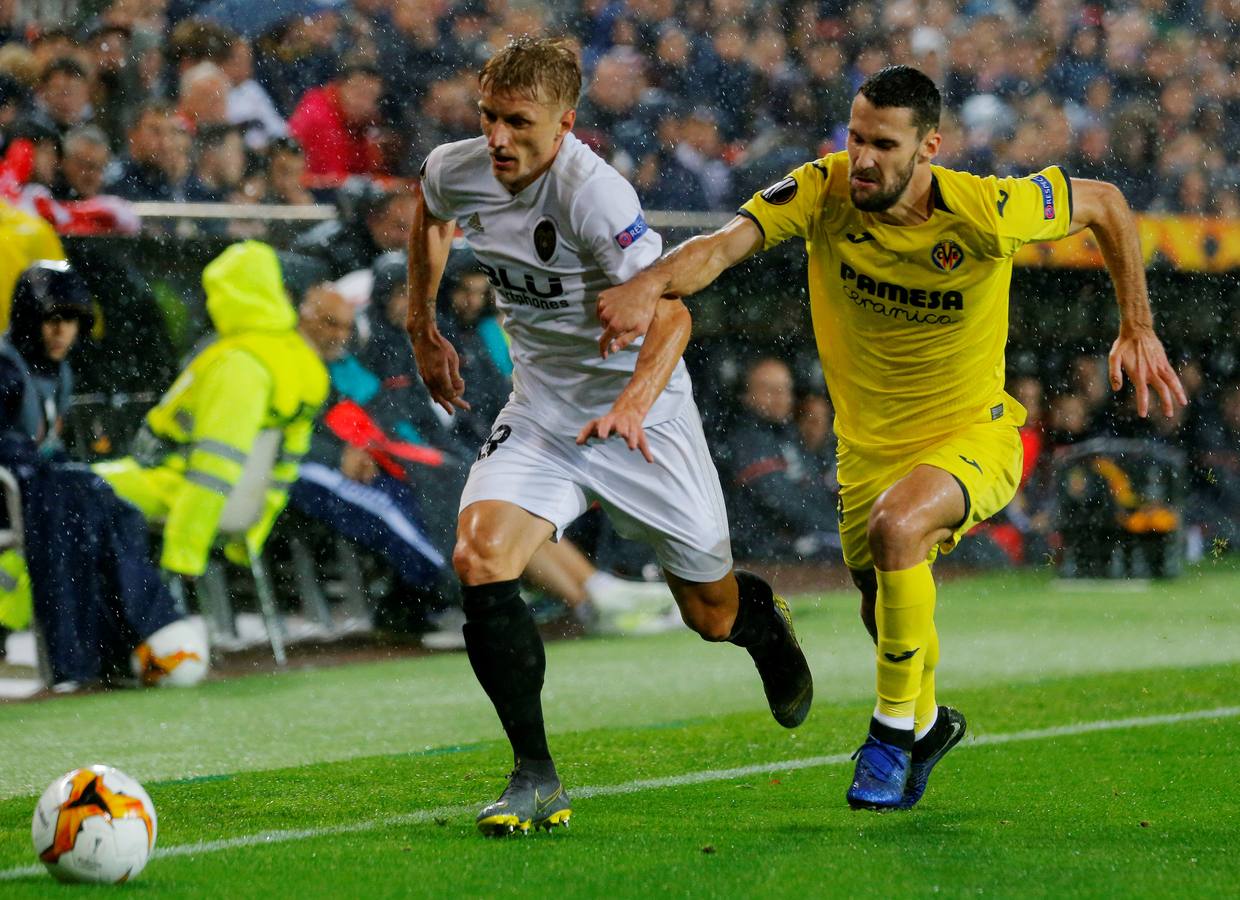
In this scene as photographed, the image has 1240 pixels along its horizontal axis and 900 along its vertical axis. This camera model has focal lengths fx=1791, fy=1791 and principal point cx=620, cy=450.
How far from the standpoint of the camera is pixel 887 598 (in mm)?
4621

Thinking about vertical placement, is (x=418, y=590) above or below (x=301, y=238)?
below

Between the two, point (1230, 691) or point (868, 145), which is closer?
point (868, 145)

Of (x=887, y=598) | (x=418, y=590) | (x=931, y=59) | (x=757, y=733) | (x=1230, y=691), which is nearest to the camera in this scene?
(x=887, y=598)

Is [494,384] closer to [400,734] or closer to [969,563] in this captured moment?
[400,734]

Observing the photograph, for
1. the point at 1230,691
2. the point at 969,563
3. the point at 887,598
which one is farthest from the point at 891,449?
the point at 969,563

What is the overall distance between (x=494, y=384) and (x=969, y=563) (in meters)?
4.50

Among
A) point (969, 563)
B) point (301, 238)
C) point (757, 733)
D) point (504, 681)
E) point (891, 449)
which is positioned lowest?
point (969, 563)

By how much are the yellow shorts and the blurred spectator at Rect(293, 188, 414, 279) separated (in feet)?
14.5

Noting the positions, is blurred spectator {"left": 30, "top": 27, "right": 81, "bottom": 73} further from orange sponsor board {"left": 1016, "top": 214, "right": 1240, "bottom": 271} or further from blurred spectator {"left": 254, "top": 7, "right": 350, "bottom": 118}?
orange sponsor board {"left": 1016, "top": 214, "right": 1240, "bottom": 271}

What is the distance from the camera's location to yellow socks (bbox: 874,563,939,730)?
4590 mm

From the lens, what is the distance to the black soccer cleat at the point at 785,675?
545 cm

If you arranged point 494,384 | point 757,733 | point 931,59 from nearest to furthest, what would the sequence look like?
point 757,733, point 494,384, point 931,59

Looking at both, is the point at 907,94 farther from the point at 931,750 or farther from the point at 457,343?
the point at 457,343

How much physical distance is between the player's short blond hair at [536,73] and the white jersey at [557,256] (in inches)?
7.7
